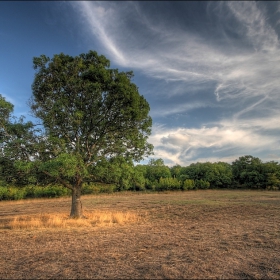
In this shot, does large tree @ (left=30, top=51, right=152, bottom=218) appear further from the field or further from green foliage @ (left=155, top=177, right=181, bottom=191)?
green foliage @ (left=155, top=177, right=181, bottom=191)

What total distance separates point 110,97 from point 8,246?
1004 cm

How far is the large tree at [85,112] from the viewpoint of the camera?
1454 centimetres

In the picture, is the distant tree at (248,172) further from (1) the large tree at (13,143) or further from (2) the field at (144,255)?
(1) the large tree at (13,143)

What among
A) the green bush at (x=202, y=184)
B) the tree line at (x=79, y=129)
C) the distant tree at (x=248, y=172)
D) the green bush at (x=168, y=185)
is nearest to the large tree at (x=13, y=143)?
the tree line at (x=79, y=129)

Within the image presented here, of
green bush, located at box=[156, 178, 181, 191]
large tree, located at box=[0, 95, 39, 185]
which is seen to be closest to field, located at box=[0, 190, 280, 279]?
large tree, located at box=[0, 95, 39, 185]

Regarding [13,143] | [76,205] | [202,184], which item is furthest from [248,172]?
[13,143]

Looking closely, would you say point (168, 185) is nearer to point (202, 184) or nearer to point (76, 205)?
point (202, 184)

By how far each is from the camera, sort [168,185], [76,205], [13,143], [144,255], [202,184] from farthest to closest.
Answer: [202,184] → [168,185] → [76,205] → [13,143] → [144,255]

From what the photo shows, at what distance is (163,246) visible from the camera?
27.0 feet

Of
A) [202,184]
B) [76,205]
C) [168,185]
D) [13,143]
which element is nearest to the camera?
[13,143]

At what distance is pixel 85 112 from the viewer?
15.7m

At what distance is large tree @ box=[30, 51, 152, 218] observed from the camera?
1454 cm

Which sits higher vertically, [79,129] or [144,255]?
[79,129]

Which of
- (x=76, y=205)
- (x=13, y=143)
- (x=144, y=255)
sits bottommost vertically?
(x=144, y=255)
